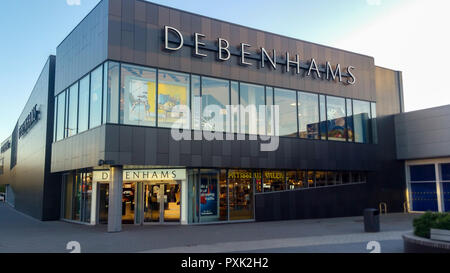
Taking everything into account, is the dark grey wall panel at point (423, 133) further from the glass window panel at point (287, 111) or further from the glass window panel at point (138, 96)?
the glass window panel at point (138, 96)

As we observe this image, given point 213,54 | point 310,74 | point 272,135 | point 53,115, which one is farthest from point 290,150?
point 53,115

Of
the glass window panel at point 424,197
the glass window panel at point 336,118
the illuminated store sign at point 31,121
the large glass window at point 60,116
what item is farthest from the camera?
the illuminated store sign at point 31,121

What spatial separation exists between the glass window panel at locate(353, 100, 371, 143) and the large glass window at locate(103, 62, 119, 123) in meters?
15.3

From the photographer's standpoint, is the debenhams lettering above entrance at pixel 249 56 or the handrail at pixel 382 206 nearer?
the debenhams lettering above entrance at pixel 249 56

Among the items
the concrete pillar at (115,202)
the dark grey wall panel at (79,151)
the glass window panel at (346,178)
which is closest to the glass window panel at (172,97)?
the dark grey wall panel at (79,151)

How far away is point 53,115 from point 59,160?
380 cm

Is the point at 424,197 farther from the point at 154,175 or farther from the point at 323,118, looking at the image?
the point at 154,175

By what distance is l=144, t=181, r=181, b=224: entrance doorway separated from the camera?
67.1 ft

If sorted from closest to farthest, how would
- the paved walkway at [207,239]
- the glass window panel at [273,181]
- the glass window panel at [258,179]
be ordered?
the paved walkway at [207,239] < the glass window panel at [258,179] < the glass window panel at [273,181]

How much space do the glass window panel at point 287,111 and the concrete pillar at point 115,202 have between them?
934cm

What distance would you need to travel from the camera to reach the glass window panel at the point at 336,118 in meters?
24.9

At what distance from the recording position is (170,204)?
67.4 ft

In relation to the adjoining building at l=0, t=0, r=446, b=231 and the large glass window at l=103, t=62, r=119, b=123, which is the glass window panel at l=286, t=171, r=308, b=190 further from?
the large glass window at l=103, t=62, r=119, b=123

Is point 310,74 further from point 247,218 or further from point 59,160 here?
point 59,160
